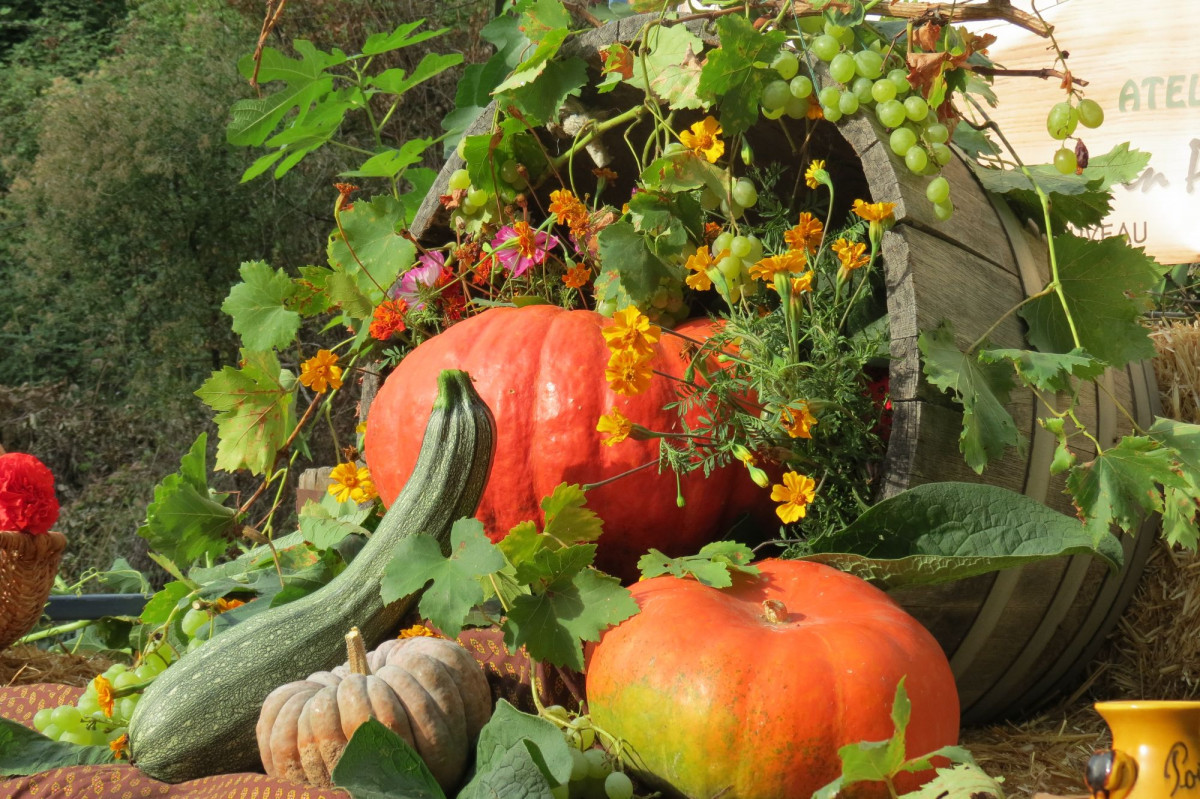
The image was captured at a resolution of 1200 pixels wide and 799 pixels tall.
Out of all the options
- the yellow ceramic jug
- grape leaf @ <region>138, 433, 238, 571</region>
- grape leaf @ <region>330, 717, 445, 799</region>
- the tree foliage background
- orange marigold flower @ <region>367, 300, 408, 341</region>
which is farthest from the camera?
the tree foliage background

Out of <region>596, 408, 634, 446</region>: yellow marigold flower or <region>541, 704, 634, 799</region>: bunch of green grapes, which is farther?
<region>596, 408, 634, 446</region>: yellow marigold flower

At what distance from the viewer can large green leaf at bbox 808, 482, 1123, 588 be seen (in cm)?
100

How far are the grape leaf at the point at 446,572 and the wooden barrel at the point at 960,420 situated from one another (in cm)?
42

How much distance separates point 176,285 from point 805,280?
237 inches

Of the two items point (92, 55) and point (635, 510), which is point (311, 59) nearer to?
point (635, 510)

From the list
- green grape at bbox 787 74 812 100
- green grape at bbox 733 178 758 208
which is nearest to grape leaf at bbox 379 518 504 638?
green grape at bbox 733 178 758 208

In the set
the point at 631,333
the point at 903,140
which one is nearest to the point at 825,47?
the point at 903,140

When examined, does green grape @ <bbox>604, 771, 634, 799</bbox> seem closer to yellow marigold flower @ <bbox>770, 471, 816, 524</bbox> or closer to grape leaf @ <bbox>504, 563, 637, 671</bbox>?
grape leaf @ <bbox>504, 563, 637, 671</bbox>

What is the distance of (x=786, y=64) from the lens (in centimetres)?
119

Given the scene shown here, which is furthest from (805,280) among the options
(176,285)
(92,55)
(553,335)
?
(92,55)

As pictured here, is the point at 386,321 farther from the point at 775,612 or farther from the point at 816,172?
the point at 775,612

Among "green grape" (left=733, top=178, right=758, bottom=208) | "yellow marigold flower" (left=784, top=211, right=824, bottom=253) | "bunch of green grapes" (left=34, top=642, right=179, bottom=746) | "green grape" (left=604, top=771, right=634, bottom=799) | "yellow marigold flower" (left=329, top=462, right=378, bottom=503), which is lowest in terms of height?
"bunch of green grapes" (left=34, top=642, right=179, bottom=746)

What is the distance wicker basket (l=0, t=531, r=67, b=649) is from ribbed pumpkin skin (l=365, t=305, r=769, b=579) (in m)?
0.53

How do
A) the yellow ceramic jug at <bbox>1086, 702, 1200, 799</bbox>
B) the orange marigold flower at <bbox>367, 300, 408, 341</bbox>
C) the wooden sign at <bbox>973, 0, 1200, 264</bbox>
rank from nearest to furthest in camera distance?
the yellow ceramic jug at <bbox>1086, 702, 1200, 799</bbox> → the orange marigold flower at <bbox>367, 300, 408, 341</bbox> → the wooden sign at <bbox>973, 0, 1200, 264</bbox>
